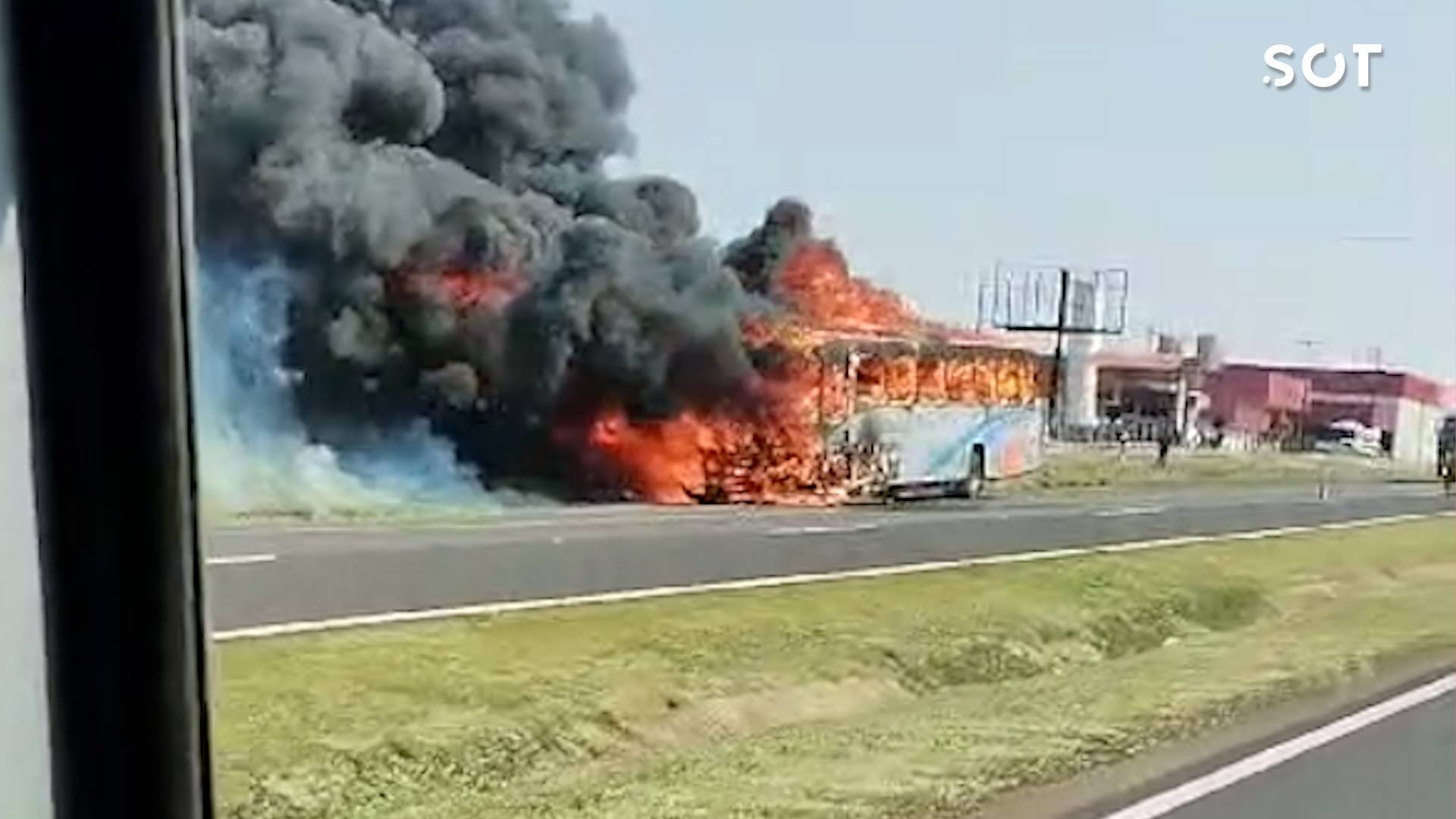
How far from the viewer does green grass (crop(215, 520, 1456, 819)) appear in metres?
3.00

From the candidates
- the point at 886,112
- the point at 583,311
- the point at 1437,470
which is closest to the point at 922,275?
the point at 886,112

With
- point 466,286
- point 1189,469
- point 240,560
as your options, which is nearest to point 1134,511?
point 1189,469

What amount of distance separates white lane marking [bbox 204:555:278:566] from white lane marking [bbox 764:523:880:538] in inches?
20.7

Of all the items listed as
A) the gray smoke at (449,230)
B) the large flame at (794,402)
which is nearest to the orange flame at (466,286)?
the gray smoke at (449,230)

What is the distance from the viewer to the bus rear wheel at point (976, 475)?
10.0ft

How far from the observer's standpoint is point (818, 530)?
10.2ft

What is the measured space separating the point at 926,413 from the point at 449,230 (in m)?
0.53

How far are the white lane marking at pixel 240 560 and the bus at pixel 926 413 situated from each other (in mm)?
597

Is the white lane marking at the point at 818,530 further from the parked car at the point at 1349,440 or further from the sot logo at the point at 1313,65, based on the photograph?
the sot logo at the point at 1313,65

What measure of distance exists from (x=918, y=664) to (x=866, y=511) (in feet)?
0.58

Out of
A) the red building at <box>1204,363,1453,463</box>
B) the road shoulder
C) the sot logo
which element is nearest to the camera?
the sot logo

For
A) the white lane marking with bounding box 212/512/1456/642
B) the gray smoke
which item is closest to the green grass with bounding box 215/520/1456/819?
the white lane marking with bounding box 212/512/1456/642

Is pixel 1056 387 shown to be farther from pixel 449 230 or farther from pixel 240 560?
pixel 240 560

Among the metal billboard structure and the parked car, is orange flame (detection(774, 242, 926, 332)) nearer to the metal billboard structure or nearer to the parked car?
the metal billboard structure
